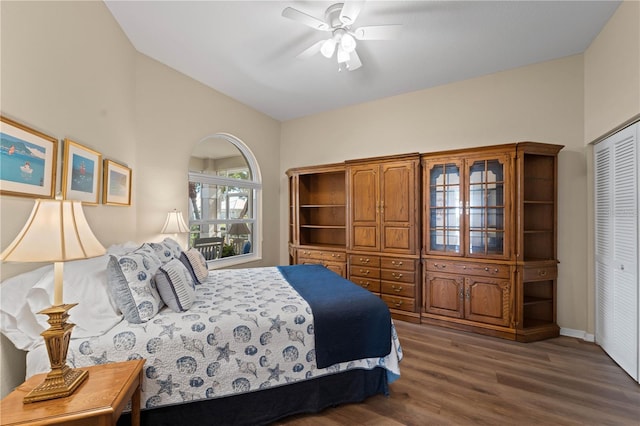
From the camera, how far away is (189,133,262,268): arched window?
3.77 m

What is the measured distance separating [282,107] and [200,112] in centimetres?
135

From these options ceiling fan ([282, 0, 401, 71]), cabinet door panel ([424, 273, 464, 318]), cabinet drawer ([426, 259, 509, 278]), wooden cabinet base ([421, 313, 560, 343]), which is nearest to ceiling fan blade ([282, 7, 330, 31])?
ceiling fan ([282, 0, 401, 71])

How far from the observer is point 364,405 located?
6.41ft

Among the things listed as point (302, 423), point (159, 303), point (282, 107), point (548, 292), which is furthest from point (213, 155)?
point (548, 292)

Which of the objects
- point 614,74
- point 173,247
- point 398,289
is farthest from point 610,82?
point 173,247

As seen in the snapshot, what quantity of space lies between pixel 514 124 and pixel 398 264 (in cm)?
219

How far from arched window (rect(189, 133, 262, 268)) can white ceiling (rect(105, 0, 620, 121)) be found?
92 cm

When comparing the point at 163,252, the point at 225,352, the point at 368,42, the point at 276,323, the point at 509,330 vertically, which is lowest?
the point at 509,330

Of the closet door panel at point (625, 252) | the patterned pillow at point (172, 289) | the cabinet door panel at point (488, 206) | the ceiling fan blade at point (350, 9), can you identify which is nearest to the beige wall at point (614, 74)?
the closet door panel at point (625, 252)

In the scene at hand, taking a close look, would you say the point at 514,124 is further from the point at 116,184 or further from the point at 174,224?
the point at 116,184

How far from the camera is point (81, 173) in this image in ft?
6.58

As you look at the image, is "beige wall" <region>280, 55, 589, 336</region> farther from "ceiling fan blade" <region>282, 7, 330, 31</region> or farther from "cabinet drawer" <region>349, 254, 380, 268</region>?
"ceiling fan blade" <region>282, 7, 330, 31</region>

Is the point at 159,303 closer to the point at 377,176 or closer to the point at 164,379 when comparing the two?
the point at 164,379

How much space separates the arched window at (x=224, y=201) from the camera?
377 centimetres
